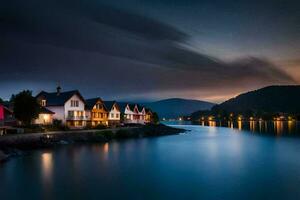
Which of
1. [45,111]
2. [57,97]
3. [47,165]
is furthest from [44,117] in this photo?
[47,165]

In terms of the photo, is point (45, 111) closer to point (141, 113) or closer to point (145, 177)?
point (145, 177)

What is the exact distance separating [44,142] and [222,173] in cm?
3113

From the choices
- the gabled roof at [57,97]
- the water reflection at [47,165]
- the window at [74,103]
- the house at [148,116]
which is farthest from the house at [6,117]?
the house at [148,116]

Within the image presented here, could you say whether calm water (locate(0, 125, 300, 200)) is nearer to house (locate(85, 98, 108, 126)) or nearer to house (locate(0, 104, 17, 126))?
house (locate(0, 104, 17, 126))

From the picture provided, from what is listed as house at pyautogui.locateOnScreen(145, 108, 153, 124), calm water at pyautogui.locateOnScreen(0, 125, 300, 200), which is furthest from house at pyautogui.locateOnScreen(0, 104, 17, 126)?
house at pyautogui.locateOnScreen(145, 108, 153, 124)

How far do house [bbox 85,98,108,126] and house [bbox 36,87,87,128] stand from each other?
2140mm

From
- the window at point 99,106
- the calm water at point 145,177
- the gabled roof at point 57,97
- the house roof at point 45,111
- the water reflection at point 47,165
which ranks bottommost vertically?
the calm water at point 145,177

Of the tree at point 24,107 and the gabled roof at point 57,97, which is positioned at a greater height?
the gabled roof at point 57,97

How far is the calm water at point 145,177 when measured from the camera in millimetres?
23766

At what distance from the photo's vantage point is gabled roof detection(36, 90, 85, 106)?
7075 centimetres

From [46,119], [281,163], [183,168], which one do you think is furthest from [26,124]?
[281,163]

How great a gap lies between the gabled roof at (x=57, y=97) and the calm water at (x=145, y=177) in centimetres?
2778

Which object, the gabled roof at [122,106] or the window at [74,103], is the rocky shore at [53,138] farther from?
the gabled roof at [122,106]

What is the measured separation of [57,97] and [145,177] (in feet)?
160
